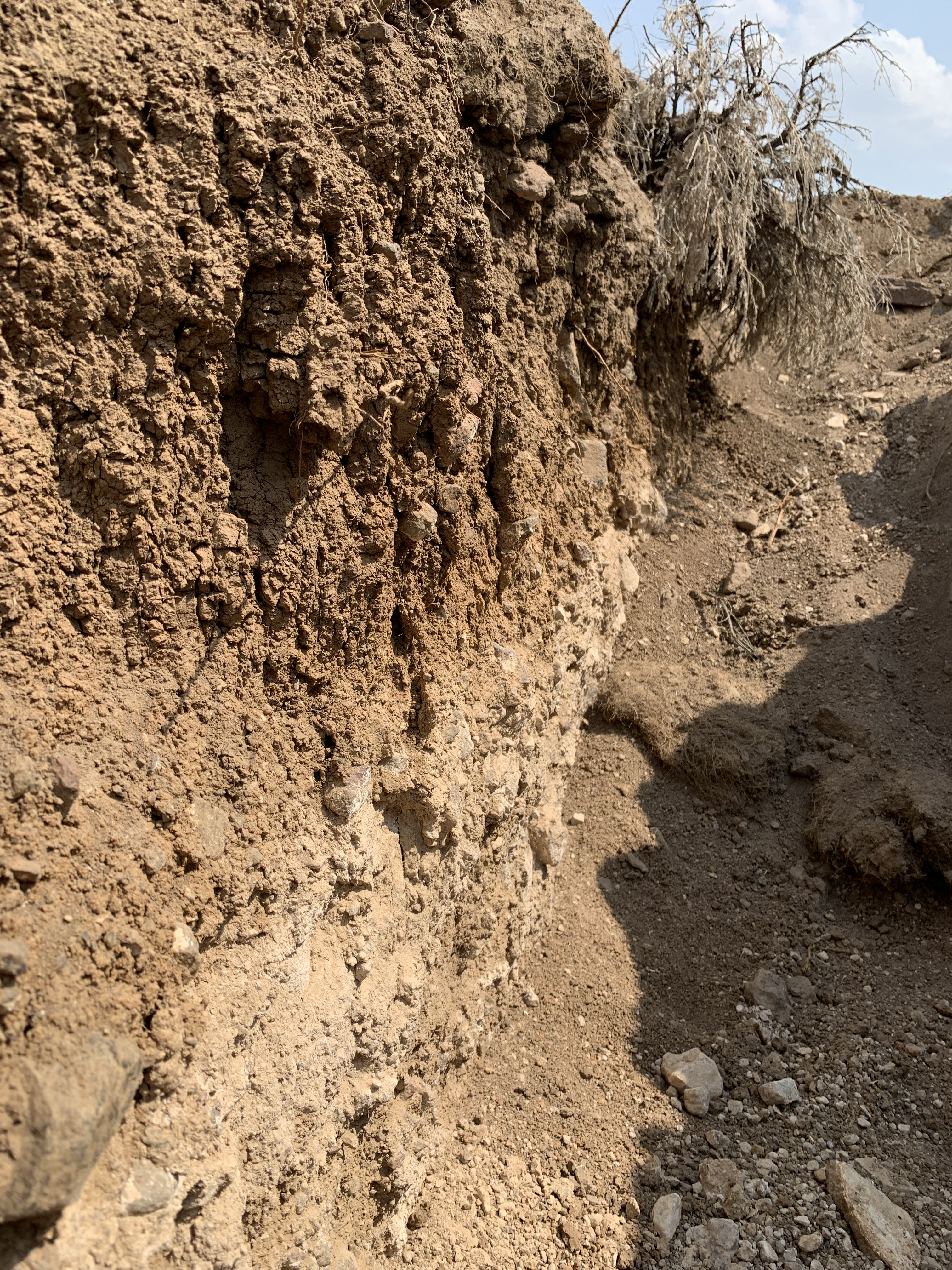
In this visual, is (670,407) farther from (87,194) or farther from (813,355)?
A: (87,194)

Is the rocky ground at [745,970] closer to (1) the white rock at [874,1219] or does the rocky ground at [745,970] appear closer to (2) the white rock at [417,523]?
(1) the white rock at [874,1219]

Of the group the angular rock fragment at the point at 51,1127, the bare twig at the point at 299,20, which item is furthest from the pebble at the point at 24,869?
the bare twig at the point at 299,20

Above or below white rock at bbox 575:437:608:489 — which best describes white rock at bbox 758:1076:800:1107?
below

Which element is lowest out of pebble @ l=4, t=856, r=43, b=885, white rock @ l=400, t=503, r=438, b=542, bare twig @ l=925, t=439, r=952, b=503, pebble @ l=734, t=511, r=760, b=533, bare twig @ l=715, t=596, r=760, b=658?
pebble @ l=4, t=856, r=43, b=885

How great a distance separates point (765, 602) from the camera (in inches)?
205

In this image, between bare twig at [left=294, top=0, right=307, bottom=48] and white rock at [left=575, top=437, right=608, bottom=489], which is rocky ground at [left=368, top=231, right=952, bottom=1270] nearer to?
white rock at [left=575, top=437, right=608, bottom=489]

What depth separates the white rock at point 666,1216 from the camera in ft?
9.64

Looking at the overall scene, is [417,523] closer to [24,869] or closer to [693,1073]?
[24,869]

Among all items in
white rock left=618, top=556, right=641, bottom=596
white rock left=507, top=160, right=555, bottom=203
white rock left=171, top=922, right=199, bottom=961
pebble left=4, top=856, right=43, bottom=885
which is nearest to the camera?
pebble left=4, top=856, right=43, bottom=885

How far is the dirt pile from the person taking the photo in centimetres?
172

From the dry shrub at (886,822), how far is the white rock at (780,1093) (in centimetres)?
103

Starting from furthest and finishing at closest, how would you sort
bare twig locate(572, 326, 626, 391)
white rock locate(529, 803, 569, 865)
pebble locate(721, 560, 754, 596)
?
pebble locate(721, 560, 754, 596) → bare twig locate(572, 326, 626, 391) → white rock locate(529, 803, 569, 865)

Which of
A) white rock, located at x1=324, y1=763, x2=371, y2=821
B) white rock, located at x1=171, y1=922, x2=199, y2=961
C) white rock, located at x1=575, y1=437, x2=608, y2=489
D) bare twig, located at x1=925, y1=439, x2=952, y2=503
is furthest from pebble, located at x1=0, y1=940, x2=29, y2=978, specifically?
bare twig, located at x1=925, y1=439, x2=952, y2=503

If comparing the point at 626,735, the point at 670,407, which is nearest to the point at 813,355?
the point at 670,407
